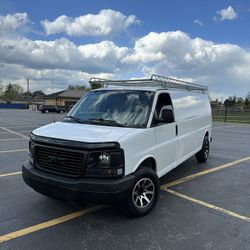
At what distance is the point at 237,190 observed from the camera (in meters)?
5.72

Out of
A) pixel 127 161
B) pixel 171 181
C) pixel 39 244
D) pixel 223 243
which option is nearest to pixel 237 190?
pixel 171 181

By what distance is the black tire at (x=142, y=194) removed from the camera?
4113 mm

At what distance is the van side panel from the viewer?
5930 millimetres

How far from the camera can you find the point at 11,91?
115188mm

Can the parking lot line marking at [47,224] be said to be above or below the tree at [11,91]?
below

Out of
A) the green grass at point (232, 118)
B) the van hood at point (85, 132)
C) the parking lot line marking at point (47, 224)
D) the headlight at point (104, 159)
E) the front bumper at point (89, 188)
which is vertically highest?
the van hood at point (85, 132)

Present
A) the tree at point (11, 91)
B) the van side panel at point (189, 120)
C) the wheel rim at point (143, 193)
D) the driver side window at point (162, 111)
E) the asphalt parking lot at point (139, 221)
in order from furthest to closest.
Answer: the tree at point (11, 91) → the van side panel at point (189, 120) → the driver side window at point (162, 111) → the wheel rim at point (143, 193) → the asphalt parking lot at point (139, 221)

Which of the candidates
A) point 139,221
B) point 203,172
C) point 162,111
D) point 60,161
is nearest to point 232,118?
point 203,172

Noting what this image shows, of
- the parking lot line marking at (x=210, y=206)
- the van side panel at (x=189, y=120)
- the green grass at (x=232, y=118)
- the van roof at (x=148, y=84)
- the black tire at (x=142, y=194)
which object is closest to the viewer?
the black tire at (x=142, y=194)

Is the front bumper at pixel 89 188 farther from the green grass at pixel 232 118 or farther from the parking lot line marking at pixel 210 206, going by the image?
the green grass at pixel 232 118

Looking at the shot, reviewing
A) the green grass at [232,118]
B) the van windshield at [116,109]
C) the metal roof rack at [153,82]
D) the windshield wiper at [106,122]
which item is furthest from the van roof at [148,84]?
the green grass at [232,118]

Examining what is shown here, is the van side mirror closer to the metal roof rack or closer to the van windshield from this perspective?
the van windshield

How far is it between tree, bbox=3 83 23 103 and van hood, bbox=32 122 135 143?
110 meters

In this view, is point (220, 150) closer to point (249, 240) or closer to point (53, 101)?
point (249, 240)
